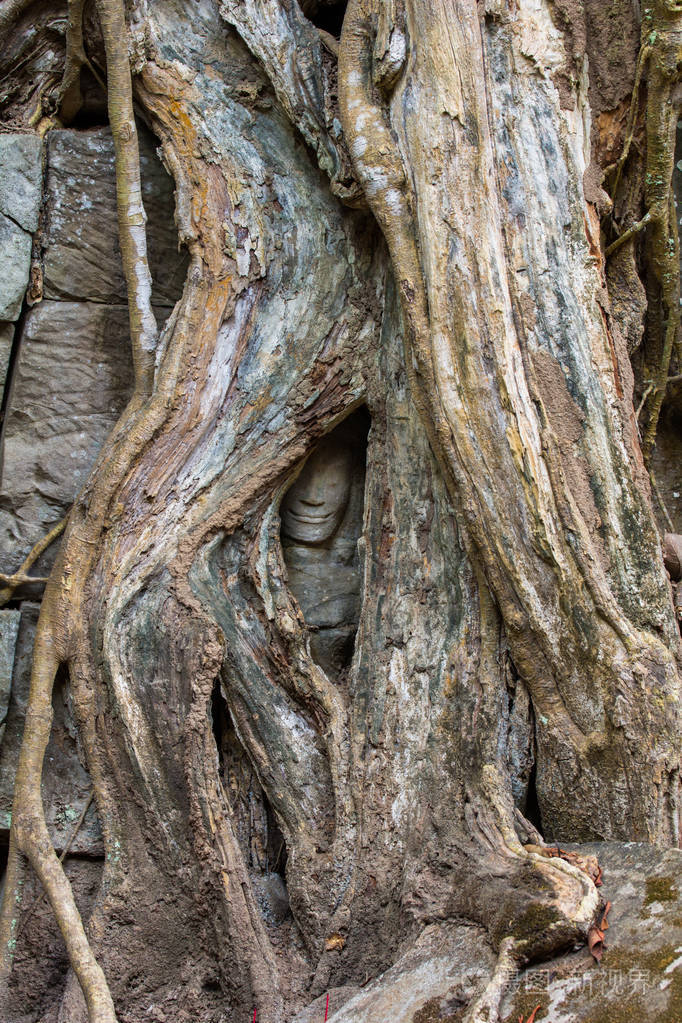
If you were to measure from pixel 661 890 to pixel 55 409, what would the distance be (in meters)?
2.35

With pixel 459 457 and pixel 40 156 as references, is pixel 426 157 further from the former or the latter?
pixel 40 156

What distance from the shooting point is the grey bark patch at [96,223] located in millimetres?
3100

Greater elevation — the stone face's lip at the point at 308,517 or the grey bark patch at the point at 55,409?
the grey bark patch at the point at 55,409

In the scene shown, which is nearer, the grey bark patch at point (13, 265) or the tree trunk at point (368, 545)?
the tree trunk at point (368, 545)

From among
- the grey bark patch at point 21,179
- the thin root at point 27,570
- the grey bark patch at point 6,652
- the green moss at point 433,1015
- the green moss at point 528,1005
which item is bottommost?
the green moss at point 433,1015

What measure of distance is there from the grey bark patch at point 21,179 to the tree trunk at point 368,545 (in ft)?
1.54

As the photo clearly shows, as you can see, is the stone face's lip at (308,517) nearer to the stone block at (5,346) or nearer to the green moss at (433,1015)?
the stone block at (5,346)

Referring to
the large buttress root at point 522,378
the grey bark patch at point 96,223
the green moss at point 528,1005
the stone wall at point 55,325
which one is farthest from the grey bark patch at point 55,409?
the green moss at point 528,1005

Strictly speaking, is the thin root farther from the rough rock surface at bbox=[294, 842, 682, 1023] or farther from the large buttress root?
the rough rock surface at bbox=[294, 842, 682, 1023]

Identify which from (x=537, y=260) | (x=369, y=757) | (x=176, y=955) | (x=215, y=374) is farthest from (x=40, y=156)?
(x=176, y=955)

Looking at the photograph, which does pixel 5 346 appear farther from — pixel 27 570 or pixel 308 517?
pixel 308 517

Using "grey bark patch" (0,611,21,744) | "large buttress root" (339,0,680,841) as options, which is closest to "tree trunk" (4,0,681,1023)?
"large buttress root" (339,0,680,841)

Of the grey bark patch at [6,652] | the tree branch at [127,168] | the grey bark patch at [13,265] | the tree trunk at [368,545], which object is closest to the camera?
the tree trunk at [368,545]

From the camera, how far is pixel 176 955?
234 centimetres
